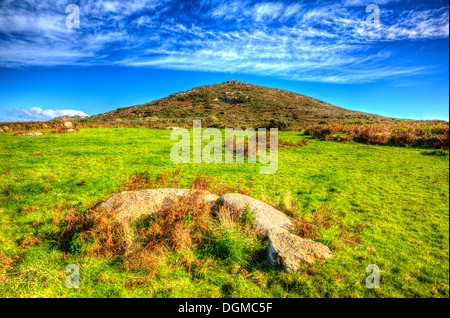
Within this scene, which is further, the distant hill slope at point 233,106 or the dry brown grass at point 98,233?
the distant hill slope at point 233,106

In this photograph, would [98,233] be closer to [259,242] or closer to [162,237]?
[162,237]

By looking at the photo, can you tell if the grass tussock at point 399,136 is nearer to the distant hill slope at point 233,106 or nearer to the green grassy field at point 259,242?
the green grassy field at point 259,242

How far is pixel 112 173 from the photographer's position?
11.7 m

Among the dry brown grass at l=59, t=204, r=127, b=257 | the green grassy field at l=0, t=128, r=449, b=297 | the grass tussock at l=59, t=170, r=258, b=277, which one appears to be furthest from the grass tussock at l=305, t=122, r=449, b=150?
the dry brown grass at l=59, t=204, r=127, b=257

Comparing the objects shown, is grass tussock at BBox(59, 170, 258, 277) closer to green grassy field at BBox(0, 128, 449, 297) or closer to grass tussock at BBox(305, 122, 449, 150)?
green grassy field at BBox(0, 128, 449, 297)

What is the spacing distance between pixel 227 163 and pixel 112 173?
7.95 meters

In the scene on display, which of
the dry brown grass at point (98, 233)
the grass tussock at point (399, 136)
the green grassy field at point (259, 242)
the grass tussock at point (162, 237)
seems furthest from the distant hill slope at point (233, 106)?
the dry brown grass at point (98, 233)

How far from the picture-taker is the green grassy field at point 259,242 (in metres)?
4.19

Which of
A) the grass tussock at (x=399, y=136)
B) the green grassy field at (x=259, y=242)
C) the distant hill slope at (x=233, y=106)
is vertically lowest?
the green grassy field at (x=259, y=242)

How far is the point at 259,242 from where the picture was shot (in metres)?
5.50

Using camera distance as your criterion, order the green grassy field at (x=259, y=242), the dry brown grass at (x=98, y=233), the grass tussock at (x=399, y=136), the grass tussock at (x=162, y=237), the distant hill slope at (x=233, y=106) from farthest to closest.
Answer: the distant hill slope at (x=233, y=106) < the grass tussock at (x=399, y=136) < the dry brown grass at (x=98, y=233) < the grass tussock at (x=162, y=237) < the green grassy field at (x=259, y=242)

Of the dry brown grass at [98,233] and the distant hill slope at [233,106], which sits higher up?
the distant hill slope at [233,106]

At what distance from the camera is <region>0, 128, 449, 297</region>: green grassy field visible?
419 cm

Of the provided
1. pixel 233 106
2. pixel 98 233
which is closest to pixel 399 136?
pixel 98 233
